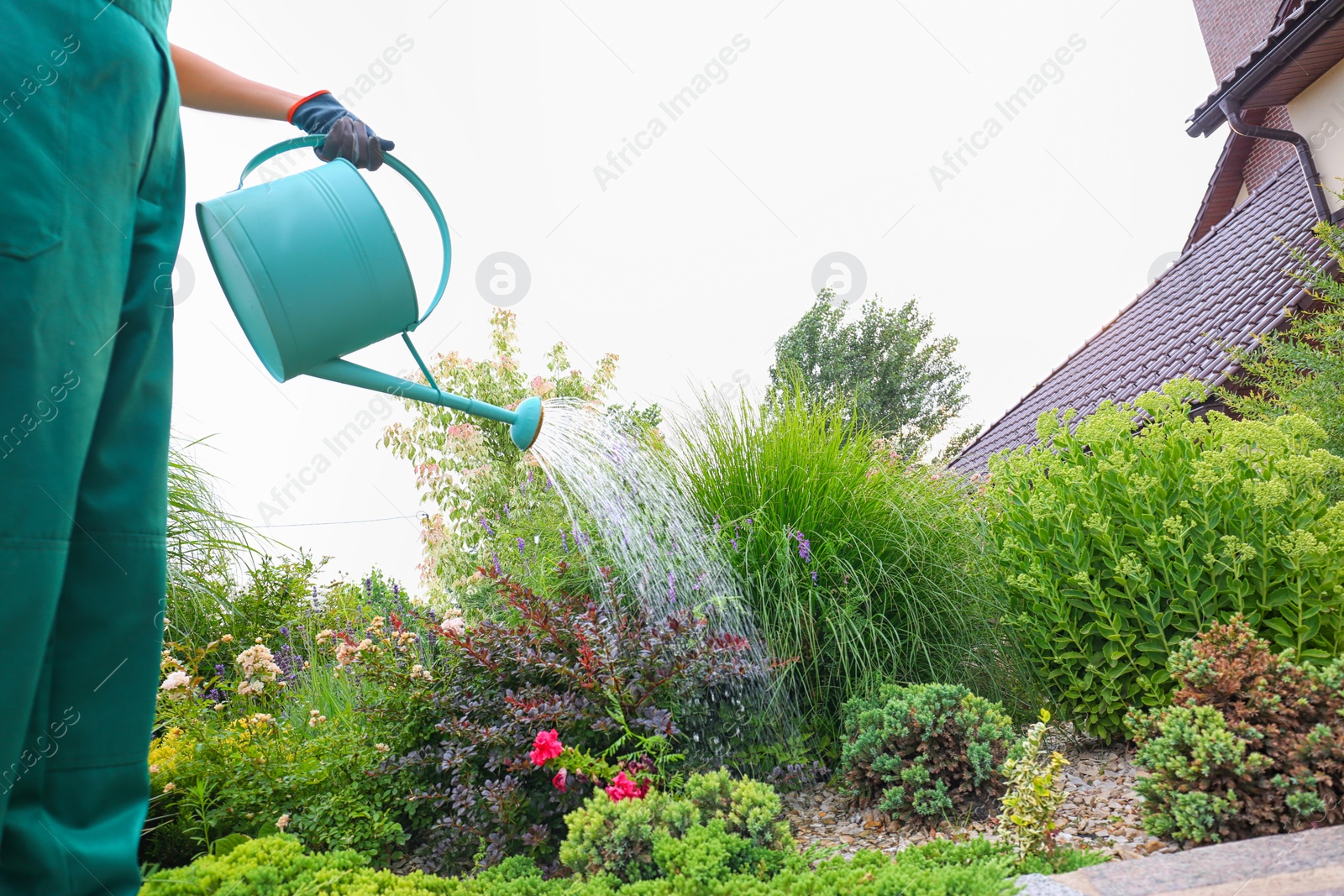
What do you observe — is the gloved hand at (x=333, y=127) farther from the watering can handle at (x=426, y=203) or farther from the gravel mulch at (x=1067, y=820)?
the gravel mulch at (x=1067, y=820)

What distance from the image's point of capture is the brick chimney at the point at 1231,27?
1169 centimetres

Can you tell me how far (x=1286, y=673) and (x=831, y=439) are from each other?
1.97m

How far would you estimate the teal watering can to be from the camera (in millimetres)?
1601

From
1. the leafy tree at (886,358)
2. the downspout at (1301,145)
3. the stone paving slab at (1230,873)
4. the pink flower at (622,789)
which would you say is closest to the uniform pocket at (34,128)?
the pink flower at (622,789)

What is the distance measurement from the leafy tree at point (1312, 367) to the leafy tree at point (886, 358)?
14.2 meters

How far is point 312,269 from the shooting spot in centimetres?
163

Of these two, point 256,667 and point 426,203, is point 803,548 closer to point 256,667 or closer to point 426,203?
point 426,203

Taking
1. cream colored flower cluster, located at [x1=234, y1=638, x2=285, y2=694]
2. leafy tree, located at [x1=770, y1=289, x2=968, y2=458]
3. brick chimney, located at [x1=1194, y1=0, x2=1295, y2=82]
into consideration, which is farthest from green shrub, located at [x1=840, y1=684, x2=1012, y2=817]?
leafy tree, located at [x1=770, y1=289, x2=968, y2=458]

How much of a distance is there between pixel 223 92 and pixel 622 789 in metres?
1.92

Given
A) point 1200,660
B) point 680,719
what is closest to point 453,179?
point 680,719

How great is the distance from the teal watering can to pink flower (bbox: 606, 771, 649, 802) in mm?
1134

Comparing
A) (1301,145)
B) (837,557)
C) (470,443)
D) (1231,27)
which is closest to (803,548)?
(837,557)

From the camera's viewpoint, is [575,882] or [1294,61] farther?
[1294,61]

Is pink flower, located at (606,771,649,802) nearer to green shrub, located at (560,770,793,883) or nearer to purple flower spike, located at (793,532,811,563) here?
green shrub, located at (560,770,793,883)
